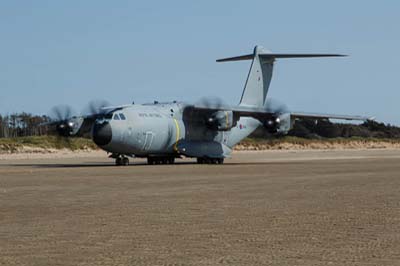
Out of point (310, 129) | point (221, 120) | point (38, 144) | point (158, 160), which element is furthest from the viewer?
point (310, 129)

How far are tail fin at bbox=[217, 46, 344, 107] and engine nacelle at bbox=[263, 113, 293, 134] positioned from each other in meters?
6.58

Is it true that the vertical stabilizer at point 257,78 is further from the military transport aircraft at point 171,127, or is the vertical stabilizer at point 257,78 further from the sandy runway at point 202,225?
the sandy runway at point 202,225

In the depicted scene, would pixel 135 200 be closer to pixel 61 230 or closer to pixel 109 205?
pixel 109 205

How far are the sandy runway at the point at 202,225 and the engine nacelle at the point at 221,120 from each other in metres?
26.9

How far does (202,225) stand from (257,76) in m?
43.2

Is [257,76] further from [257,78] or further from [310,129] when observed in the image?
[310,129]

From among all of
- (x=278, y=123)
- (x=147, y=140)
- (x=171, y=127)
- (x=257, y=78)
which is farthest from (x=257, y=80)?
(x=147, y=140)

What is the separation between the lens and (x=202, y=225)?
13359mm

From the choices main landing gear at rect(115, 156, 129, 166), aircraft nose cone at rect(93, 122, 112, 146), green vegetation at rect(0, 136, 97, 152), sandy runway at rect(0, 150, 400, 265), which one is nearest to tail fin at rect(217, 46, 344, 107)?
main landing gear at rect(115, 156, 129, 166)

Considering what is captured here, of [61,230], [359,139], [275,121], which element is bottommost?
[359,139]

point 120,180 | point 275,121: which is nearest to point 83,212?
point 120,180

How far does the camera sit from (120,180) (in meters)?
27.9

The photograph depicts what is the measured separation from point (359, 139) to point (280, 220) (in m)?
105

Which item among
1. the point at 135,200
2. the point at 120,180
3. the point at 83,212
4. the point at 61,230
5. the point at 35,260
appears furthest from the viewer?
the point at 120,180
